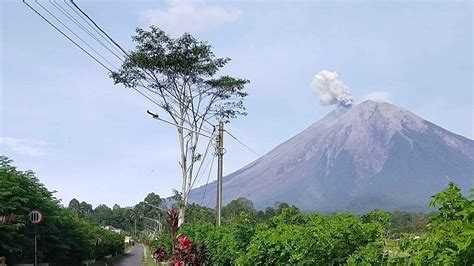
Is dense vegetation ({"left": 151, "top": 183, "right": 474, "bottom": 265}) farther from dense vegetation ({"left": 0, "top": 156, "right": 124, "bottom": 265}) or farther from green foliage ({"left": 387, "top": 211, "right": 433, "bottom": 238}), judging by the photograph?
dense vegetation ({"left": 0, "top": 156, "right": 124, "bottom": 265})

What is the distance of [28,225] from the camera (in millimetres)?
18672

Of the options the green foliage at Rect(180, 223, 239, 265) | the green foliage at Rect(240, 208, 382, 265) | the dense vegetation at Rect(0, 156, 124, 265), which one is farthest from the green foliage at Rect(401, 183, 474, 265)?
the green foliage at Rect(180, 223, 239, 265)

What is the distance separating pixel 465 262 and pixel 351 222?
5.19 meters

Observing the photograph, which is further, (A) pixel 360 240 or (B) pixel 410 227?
(B) pixel 410 227

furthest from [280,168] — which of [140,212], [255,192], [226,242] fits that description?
[226,242]

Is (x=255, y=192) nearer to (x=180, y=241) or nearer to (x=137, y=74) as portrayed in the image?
(x=137, y=74)

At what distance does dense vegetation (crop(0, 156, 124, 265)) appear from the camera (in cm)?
1667

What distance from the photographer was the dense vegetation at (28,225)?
16.7 m

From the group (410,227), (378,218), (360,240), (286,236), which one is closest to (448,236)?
(360,240)

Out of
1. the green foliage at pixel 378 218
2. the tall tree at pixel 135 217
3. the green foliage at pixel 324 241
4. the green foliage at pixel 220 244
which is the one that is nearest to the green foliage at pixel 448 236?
the green foliage at pixel 324 241

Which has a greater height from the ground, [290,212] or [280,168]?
[280,168]

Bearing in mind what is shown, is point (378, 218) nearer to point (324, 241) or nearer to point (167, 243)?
point (324, 241)

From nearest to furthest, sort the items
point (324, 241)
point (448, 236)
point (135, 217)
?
point (448, 236) < point (324, 241) < point (135, 217)

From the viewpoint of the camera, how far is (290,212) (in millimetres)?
16719
